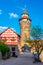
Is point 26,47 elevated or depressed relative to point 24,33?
depressed

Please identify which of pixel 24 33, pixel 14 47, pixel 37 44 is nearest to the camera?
pixel 37 44

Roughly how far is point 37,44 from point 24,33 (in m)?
40.7

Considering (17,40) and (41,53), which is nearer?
(41,53)

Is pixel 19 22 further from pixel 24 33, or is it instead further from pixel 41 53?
pixel 41 53

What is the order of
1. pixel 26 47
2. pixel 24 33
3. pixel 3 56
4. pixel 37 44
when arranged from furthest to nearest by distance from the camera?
pixel 24 33, pixel 26 47, pixel 3 56, pixel 37 44

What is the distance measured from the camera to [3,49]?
108 ft

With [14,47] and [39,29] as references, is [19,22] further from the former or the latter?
[39,29]

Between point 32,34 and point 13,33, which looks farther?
point 13,33

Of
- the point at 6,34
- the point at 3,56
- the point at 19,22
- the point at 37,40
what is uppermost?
the point at 19,22

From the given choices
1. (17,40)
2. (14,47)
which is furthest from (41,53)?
(17,40)

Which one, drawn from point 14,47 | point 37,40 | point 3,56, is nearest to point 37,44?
point 37,40

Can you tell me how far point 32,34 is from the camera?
94.1 feet

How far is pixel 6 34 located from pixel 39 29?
22.6 m

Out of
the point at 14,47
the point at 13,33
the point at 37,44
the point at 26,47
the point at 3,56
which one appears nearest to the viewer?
the point at 37,44
